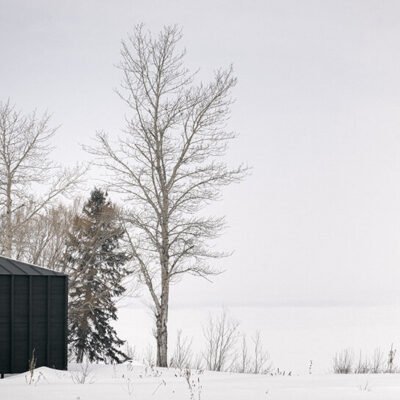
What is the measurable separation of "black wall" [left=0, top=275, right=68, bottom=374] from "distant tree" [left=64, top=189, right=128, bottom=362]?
12.4m

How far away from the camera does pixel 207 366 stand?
22359 mm

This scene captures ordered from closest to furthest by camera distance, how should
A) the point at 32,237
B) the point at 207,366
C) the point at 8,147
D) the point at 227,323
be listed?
the point at 207,366 < the point at 227,323 < the point at 8,147 < the point at 32,237

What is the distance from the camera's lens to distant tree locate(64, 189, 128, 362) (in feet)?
105

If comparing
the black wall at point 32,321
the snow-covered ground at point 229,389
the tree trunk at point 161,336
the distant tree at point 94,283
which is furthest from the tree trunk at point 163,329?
the distant tree at point 94,283

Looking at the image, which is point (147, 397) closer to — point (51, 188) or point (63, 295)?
point (63, 295)

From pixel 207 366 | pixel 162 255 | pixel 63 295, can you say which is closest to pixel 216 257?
pixel 162 255

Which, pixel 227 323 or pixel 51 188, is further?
pixel 51 188

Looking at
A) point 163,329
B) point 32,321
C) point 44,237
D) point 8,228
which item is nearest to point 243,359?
point 163,329

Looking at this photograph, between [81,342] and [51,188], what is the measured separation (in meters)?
7.61

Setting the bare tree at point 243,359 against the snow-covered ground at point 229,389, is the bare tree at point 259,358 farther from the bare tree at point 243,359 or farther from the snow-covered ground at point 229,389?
the snow-covered ground at point 229,389

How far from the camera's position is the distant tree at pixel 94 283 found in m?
32.0

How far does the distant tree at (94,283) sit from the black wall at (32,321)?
40.8 feet

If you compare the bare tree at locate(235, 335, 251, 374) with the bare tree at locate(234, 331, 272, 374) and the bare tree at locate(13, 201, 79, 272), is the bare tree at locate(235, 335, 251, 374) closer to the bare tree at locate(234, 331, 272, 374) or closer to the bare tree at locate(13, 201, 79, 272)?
the bare tree at locate(234, 331, 272, 374)

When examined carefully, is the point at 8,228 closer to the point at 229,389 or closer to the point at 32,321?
the point at 32,321
